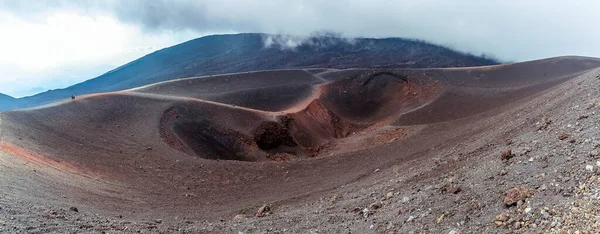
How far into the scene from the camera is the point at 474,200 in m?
6.04

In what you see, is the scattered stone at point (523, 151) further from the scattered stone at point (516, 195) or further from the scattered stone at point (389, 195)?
the scattered stone at point (389, 195)

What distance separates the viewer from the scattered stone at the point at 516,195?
5.28 m

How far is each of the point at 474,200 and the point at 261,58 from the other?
97.4 metres

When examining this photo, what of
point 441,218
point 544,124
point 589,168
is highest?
point 544,124

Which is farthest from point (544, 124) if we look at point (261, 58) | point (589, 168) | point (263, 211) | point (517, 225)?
point (261, 58)

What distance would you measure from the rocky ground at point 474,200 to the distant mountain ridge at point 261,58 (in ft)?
221

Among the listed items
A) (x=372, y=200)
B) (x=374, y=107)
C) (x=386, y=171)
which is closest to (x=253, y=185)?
(x=386, y=171)

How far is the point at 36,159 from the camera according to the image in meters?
13.0

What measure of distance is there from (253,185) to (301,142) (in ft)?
41.7

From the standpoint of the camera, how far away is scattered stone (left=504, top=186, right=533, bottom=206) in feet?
17.3

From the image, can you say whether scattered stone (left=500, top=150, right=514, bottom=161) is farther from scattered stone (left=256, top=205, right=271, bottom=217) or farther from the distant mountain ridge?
the distant mountain ridge

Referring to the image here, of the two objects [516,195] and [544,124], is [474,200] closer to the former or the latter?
[516,195]

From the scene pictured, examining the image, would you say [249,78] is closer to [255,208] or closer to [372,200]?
[255,208]

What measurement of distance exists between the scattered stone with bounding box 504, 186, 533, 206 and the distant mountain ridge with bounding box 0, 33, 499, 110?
232 ft
